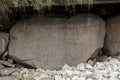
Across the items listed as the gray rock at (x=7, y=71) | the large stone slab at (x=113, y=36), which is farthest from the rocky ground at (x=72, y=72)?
the large stone slab at (x=113, y=36)

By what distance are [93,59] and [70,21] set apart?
24.5 inches

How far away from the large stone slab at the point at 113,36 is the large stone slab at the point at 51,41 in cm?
35

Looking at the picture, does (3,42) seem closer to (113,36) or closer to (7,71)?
(7,71)

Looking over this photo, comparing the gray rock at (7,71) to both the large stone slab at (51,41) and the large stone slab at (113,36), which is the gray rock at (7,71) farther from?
the large stone slab at (113,36)

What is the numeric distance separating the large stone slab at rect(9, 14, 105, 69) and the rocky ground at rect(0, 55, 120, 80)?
113 mm

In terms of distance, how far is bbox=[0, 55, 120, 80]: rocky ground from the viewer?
8.75 ft

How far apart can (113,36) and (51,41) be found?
0.91m

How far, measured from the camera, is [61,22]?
2.94 meters

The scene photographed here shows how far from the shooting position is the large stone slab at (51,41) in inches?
114

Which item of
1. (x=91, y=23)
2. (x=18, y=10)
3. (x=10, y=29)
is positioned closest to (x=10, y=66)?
(x=10, y=29)

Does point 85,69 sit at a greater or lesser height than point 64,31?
lesser

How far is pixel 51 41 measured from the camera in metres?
2.92

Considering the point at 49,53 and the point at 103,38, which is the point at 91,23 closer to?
the point at 103,38

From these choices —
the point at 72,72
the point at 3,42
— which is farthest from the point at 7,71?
the point at 72,72
